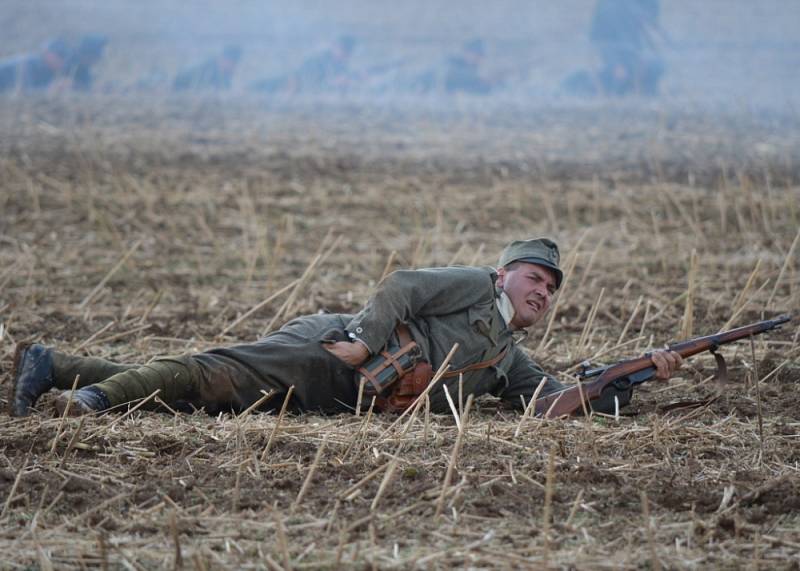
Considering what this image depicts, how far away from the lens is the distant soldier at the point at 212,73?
3972 centimetres

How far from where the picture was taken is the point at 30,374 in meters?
5.56

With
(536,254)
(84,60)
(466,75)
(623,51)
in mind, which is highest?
(536,254)

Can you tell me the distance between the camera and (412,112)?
105 feet

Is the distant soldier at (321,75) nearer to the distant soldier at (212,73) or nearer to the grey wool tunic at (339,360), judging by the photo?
the distant soldier at (212,73)

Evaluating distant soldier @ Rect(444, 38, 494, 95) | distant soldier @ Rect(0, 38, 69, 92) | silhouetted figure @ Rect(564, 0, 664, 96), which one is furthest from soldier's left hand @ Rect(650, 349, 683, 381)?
distant soldier @ Rect(444, 38, 494, 95)

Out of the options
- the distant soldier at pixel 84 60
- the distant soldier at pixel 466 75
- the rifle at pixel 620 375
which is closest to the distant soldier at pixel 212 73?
the distant soldier at pixel 84 60

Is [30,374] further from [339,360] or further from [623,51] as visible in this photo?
[623,51]

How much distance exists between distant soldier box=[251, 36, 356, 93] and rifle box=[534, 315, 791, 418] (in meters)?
35.8

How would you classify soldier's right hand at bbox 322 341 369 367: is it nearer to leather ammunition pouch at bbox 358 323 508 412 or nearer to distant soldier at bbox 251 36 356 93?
leather ammunition pouch at bbox 358 323 508 412

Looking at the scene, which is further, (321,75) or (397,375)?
(321,75)

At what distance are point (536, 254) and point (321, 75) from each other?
38.8m

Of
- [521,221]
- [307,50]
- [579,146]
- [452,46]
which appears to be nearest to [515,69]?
[452,46]

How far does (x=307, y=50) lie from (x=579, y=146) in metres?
30.7

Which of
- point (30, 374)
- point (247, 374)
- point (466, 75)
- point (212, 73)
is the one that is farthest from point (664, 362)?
point (212, 73)
